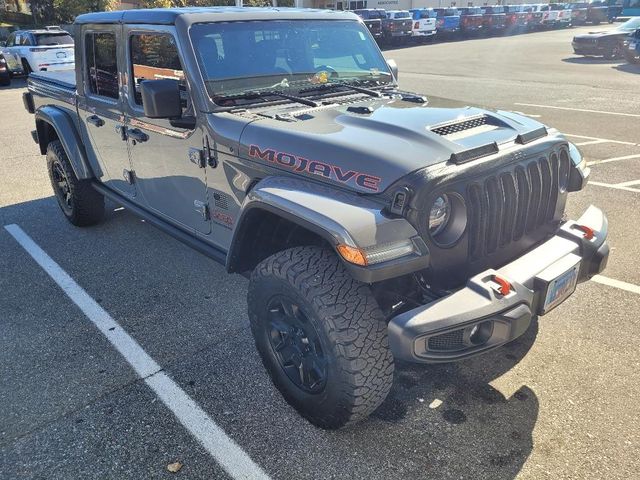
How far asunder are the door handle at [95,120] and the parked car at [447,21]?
28.4 meters

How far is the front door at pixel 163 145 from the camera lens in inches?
129

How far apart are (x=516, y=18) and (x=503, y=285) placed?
3761cm

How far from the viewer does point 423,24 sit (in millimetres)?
28172

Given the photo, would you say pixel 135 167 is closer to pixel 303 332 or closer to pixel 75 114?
pixel 75 114

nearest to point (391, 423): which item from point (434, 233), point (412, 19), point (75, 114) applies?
point (434, 233)

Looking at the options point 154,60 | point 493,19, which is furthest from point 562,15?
point 154,60

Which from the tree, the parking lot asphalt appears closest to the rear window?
the tree

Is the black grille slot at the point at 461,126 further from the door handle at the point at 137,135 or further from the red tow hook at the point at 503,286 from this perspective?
the door handle at the point at 137,135

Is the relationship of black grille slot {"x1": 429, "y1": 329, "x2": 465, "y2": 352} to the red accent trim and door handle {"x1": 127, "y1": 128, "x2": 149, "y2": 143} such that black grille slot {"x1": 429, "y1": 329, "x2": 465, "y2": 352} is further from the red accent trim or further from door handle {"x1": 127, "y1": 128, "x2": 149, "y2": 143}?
door handle {"x1": 127, "y1": 128, "x2": 149, "y2": 143}

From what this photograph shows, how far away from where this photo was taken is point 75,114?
469 centimetres

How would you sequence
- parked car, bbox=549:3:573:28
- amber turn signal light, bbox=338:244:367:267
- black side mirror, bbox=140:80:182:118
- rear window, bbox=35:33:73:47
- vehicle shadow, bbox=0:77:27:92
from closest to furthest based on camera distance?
1. amber turn signal light, bbox=338:244:367:267
2. black side mirror, bbox=140:80:182:118
3. rear window, bbox=35:33:73:47
4. vehicle shadow, bbox=0:77:27:92
5. parked car, bbox=549:3:573:28

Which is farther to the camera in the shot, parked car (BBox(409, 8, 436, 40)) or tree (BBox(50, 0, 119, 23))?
parked car (BBox(409, 8, 436, 40))

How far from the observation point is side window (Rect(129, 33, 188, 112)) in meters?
3.23

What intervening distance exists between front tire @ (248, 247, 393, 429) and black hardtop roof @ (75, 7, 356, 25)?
1680 mm
